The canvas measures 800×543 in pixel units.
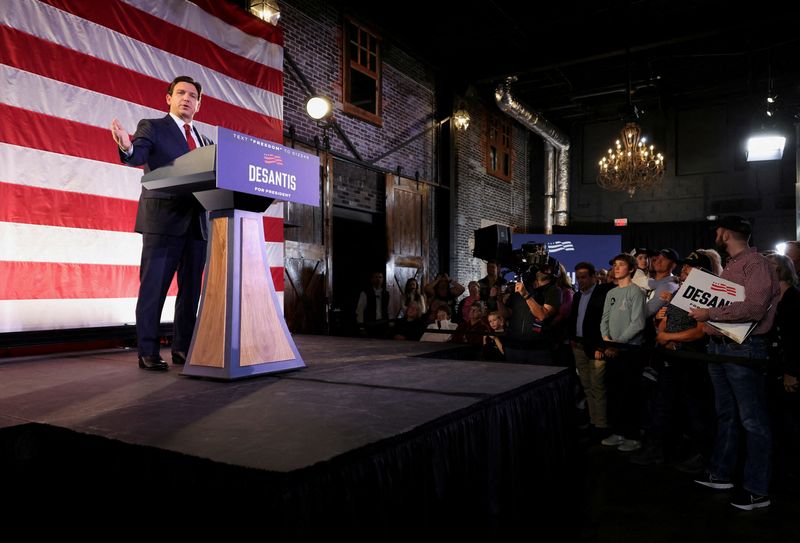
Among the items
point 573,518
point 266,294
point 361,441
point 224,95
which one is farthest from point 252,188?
point 224,95

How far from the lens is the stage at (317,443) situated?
1176 millimetres

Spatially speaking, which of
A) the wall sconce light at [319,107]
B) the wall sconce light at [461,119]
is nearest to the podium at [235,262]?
the wall sconce light at [319,107]

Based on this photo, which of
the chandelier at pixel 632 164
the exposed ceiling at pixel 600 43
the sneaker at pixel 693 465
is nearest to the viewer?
the sneaker at pixel 693 465

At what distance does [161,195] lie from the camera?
2.37m

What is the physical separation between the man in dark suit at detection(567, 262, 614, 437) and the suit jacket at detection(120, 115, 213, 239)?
2.90m

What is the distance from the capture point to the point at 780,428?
350 centimetres

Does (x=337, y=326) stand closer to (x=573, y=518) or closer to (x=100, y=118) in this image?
(x=100, y=118)

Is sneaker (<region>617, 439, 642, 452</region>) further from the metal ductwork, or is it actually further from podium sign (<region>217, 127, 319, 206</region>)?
the metal ductwork

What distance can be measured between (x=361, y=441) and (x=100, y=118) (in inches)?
129

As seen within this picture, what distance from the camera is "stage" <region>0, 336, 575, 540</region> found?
1.18m

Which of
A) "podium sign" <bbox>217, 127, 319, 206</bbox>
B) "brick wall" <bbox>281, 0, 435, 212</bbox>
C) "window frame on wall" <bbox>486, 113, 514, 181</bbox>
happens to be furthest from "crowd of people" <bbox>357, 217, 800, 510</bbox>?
"window frame on wall" <bbox>486, 113, 514, 181</bbox>

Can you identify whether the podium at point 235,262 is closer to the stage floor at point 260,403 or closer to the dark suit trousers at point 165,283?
the stage floor at point 260,403

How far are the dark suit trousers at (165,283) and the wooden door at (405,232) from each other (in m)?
4.96

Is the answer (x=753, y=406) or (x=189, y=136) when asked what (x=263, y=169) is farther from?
(x=753, y=406)
